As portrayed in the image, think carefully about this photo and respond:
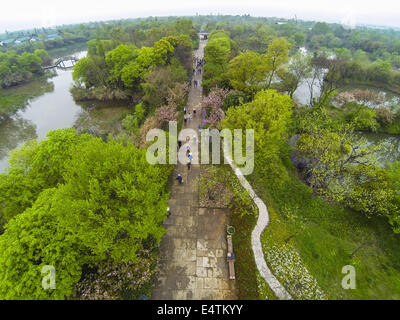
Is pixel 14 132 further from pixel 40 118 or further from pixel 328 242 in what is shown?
pixel 328 242

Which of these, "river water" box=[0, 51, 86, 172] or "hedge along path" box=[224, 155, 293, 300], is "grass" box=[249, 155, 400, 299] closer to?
"hedge along path" box=[224, 155, 293, 300]

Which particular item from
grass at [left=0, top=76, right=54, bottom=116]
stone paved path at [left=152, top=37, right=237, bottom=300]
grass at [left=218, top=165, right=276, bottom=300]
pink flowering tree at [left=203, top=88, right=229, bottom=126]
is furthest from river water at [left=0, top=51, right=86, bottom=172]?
grass at [left=218, top=165, right=276, bottom=300]

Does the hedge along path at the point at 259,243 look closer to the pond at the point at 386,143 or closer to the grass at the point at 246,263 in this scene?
the grass at the point at 246,263

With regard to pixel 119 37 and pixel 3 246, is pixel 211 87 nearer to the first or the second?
pixel 3 246

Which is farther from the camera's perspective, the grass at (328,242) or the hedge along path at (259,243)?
the grass at (328,242)

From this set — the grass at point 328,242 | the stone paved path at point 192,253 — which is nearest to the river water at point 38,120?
the stone paved path at point 192,253
